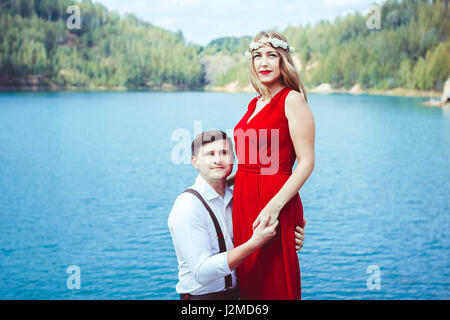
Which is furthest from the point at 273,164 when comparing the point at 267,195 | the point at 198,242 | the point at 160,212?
the point at 160,212

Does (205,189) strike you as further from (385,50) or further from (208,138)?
(385,50)

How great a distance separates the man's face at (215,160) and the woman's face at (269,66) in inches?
13.6

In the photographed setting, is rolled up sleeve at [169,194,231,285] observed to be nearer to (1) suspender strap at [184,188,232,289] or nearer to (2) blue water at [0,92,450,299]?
(1) suspender strap at [184,188,232,289]

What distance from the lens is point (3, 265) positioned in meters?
18.8

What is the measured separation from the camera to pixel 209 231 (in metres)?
2.21

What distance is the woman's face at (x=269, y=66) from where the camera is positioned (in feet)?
7.72

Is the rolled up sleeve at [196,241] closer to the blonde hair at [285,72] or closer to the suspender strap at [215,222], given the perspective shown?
the suspender strap at [215,222]

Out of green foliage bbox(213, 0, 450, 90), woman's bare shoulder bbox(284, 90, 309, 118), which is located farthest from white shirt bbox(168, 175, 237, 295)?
green foliage bbox(213, 0, 450, 90)

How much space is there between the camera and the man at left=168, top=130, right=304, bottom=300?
2.13 m

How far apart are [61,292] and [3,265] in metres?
3.06

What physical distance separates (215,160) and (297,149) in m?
0.37

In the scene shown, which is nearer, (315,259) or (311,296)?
(311,296)
